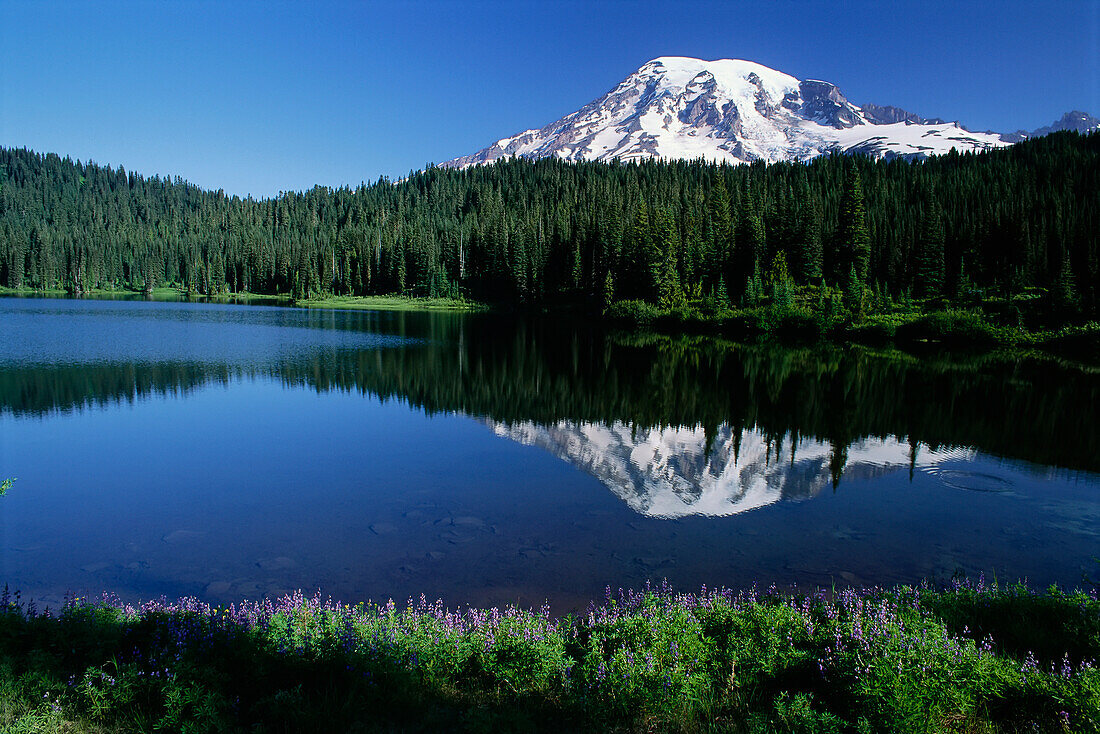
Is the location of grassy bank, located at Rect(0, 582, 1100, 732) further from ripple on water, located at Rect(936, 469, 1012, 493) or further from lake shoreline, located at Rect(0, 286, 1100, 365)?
lake shoreline, located at Rect(0, 286, 1100, 365)

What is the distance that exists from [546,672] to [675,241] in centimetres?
8625

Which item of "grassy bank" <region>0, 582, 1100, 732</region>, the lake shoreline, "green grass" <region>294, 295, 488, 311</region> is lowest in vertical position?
"grassy bank" <region>0, 582, 1100, 732</region>

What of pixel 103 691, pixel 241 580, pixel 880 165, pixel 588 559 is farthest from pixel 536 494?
pixel 880 165

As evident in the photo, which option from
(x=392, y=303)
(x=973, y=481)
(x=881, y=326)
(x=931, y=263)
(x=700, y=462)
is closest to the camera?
(x=973, y=481)

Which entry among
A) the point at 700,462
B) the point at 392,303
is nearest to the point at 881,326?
the point at 700,462

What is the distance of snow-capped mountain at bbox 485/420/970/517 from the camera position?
53.0 ft

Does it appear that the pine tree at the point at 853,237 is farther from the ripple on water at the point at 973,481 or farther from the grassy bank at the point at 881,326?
the ripple on water at the point at 973,481

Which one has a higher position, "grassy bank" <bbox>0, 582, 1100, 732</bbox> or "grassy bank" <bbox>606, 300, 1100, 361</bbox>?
"grassy bank" <bbox>606, 300, 1100, 361</bbox>

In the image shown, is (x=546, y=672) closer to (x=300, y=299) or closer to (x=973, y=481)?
(x=973, y=481)

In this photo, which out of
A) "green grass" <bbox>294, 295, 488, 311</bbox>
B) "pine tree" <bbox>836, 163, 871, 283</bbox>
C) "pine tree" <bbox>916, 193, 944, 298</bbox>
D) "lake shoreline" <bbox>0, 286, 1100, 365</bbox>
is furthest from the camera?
"green grass" <bbox>294, 295, 488, 311</bbox>

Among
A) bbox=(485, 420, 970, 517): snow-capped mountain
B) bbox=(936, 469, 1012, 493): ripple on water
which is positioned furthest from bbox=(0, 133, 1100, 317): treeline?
bbox=(936, 469, 1012, 493): ripple on water

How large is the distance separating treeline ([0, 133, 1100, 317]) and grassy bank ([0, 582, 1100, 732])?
7042 cm

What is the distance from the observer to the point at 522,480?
17438 millimetres

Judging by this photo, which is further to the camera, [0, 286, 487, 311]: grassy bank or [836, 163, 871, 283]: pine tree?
[0, 286, 487, 311]: grassy bank
